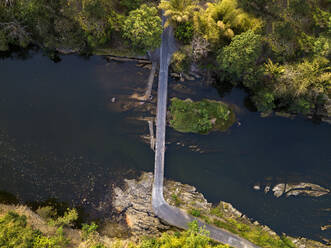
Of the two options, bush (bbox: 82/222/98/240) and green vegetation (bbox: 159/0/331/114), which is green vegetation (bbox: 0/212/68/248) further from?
green vegetation (bbox: 159/0/331/114)

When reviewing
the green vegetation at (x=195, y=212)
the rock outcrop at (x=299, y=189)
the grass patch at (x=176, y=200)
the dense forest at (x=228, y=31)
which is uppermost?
the dense forest at (x=228, y=31)

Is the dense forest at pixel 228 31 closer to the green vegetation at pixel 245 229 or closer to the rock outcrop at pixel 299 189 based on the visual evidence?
the rock outcrop at pixel 299 189

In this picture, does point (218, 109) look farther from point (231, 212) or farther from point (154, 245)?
point (154, 245)

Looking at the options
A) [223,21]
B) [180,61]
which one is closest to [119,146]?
[180,61]

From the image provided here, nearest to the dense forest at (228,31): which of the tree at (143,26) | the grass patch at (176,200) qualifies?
the tree at (143,26)

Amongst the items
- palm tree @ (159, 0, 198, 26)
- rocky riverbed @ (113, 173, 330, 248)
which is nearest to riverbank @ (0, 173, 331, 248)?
rocky riverbed @ (113, 173, 330, 248)

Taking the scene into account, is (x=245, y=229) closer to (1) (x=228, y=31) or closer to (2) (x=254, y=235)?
(2) (x=254, y=235)
